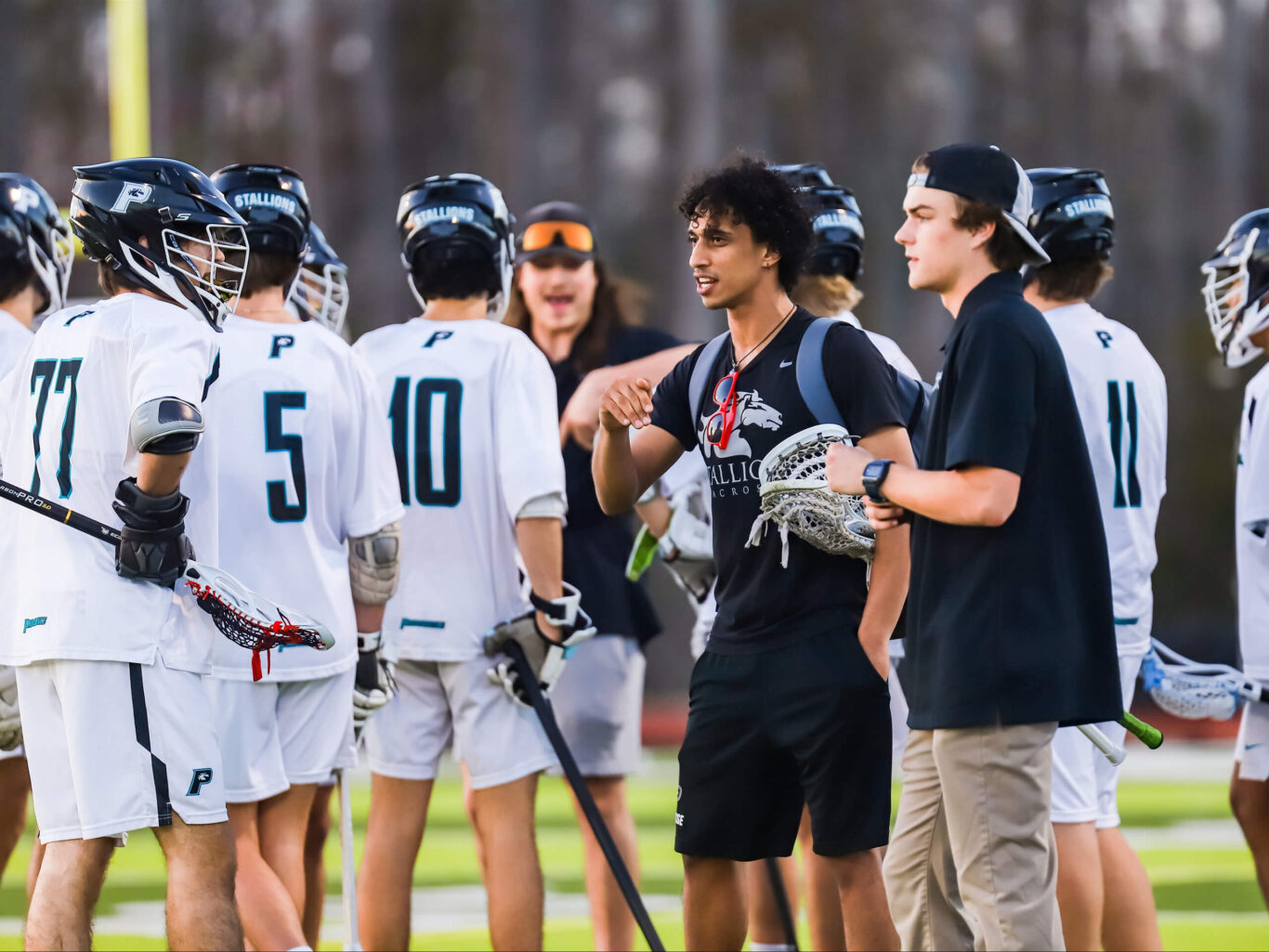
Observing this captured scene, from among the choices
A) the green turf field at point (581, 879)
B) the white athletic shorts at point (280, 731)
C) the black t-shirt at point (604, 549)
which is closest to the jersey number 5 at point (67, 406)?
the white athletic shorts at point (280, 731)

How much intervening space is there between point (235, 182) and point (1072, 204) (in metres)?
2.41

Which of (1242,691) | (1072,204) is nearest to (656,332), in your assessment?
(1072,204)

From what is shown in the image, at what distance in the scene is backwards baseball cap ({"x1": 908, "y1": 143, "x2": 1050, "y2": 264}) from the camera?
3576 millimetres

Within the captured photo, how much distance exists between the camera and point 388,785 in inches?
194

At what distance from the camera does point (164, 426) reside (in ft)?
11.7

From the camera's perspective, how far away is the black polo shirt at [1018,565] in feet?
11.1

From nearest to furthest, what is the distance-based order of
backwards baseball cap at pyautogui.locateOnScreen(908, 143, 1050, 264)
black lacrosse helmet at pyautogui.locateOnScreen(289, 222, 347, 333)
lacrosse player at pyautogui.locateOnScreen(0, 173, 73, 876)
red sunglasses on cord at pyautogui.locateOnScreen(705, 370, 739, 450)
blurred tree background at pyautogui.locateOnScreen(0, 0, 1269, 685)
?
1. backwards baseball cap at pyautogui.locateOnScreen(908, 143, 1050, 264)
2. red sunglasses on cord at pyautogui.locateOnScreen(705, 370, 739, 450)
3. lacrosse player at pyautogui.locateOnScreen(0, 173, 73, 876)
4. black lacrosse helmet at pyautogui.locateOnScreen(289, 222, 347, 333)
5. blurred tree background at pyautogui.locateOnScreen(0, 0, 1269, 685)

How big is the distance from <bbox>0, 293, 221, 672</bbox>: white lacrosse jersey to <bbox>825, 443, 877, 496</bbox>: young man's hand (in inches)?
54.9

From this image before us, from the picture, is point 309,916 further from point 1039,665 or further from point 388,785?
point 1039,665

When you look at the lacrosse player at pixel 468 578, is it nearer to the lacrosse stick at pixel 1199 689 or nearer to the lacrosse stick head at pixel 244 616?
the lacrosse stick head at pixel 244 616

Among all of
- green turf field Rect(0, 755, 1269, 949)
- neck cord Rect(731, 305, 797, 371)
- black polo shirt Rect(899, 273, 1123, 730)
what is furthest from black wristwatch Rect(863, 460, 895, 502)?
→ green turf field Rect(0, 755, 1269, 949)

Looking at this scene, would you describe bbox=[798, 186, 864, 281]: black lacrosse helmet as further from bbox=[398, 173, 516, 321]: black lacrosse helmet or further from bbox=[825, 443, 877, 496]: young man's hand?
bbox=[825, 443, 877, 496]: young man's hand

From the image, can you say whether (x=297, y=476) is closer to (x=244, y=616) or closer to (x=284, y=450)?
(x=284, y=450)

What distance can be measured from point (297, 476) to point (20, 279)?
122 centimetres
